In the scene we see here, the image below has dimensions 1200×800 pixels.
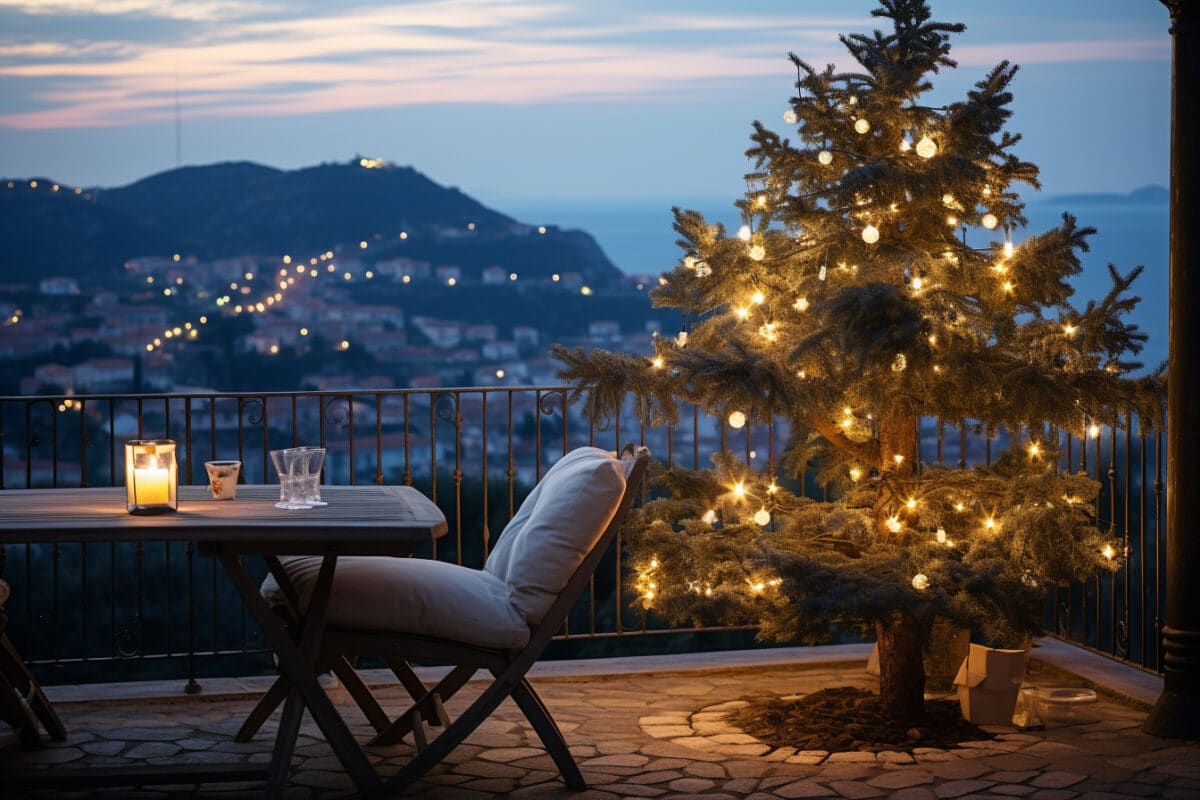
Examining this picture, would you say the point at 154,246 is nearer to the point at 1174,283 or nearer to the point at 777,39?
the point at 777,39

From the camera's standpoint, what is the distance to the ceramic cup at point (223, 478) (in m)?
3.69

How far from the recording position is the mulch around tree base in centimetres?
412

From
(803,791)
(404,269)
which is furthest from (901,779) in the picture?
(404,269)

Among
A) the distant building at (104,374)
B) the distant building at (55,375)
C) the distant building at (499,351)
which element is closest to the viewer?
the distant building at (55,375)

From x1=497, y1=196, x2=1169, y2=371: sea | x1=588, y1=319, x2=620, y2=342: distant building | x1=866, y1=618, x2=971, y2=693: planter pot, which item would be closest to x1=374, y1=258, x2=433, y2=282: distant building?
x1=588, y1=319, x2=620, y2=342: distant building

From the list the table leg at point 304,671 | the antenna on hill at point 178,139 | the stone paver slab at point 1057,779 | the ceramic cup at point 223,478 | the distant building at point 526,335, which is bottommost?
the stone paver slab at point 1057,779

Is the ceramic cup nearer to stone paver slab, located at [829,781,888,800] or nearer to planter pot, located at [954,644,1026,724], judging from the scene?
stone paver slab, located at [829,781,888,800]

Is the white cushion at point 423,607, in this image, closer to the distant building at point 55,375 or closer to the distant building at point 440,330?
the distant building at point 55,375

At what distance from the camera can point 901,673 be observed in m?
4.30

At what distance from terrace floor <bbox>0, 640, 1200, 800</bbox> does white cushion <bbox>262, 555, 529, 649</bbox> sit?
1.55ft

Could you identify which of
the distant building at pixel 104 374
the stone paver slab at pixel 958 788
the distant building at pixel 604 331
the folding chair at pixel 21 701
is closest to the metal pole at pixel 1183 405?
the stone paver slab at pixel 958 788

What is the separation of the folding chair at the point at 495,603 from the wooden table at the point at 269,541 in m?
0.10

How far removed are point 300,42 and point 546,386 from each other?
11.5m

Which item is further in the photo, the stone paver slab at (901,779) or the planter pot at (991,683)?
the planter pot at (991,683)
